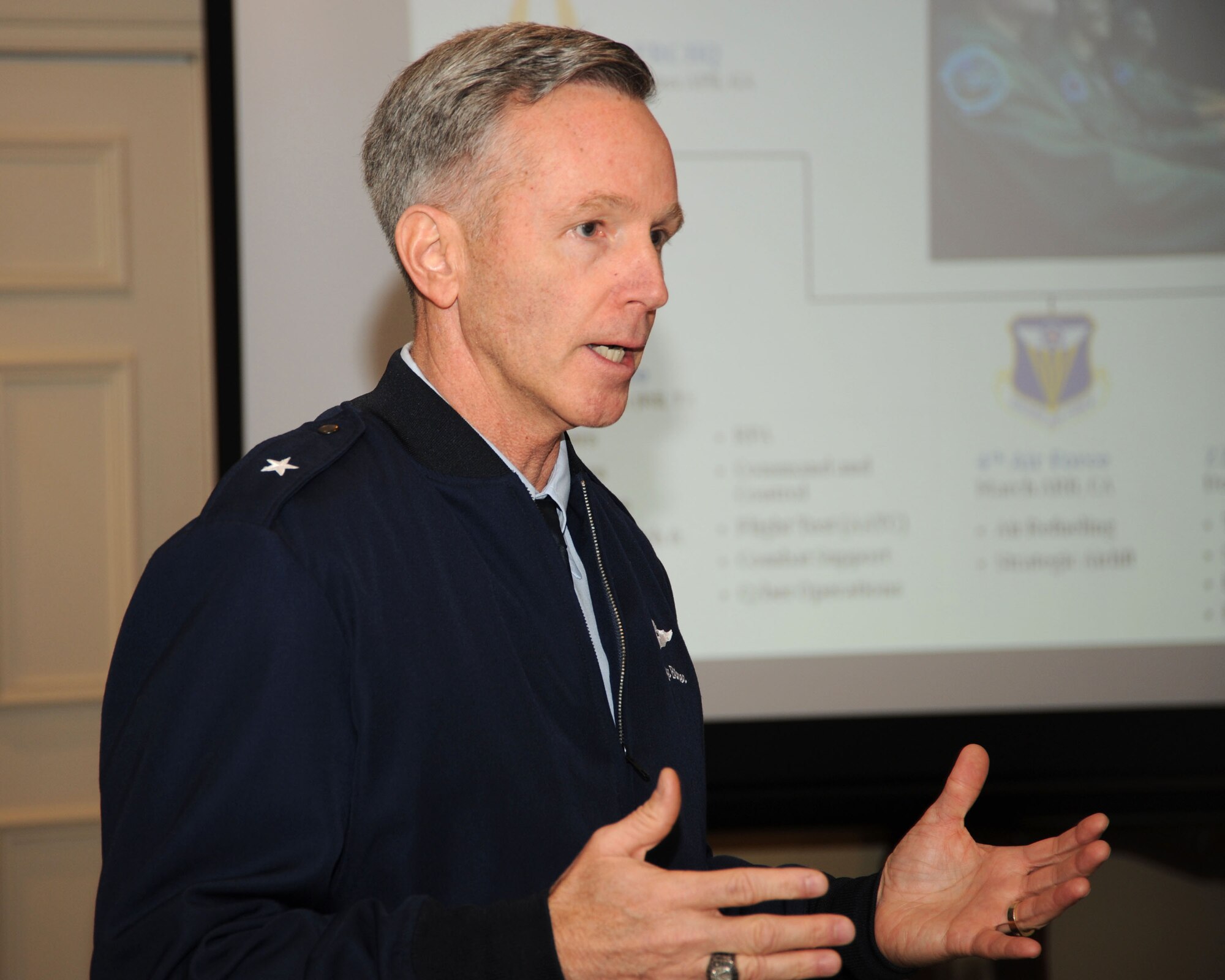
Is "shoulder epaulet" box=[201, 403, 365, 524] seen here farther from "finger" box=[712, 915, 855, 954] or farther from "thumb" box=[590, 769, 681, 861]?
"finger" box=[712, 915, 855, 954]

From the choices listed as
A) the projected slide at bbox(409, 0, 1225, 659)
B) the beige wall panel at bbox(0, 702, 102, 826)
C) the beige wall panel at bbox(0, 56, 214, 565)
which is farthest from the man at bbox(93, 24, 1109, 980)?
the beige wall panel at bbox(0, 702, 102, 826)

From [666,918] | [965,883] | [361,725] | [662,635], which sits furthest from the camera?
[662,635]

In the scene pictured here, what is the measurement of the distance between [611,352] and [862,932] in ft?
2.23

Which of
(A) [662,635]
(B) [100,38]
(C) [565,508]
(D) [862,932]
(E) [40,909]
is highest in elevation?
(B) [100,38]

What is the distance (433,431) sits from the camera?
43.6 inches

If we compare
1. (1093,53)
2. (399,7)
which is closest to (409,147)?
(399,7)

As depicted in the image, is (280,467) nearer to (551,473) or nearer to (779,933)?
(551,473)

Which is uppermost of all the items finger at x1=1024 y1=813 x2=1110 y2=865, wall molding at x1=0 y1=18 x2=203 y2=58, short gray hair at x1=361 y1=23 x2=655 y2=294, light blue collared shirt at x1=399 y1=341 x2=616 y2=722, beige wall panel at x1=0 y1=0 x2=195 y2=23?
beige wall panel at x1=0 y1=0 x2=195 y2=23

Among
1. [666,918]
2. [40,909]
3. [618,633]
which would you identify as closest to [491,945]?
[666,918]

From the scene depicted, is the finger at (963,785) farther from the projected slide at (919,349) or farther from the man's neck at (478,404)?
the projected slide at (919,349)

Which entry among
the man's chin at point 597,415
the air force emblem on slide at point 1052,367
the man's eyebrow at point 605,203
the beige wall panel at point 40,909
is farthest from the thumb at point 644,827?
the beige wall panel at point 40,909

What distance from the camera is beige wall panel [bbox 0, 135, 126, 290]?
109 inches

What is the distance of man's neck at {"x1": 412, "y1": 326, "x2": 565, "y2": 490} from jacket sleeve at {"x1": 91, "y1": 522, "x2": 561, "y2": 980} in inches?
11.6

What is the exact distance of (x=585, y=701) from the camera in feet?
3.64
